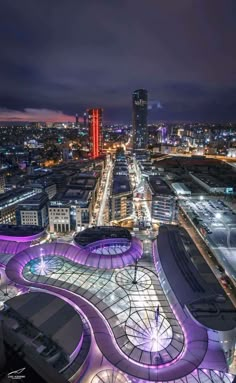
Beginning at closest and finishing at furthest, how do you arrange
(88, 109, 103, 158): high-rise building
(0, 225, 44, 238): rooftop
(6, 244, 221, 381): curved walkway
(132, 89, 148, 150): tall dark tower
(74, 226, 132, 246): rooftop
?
(6, 244, 221, 381): curved walkway → (74, 226, 132, 246): rooftop → (0, 225, 44, 238): rooftop → (88, 109, 103, 158): high-rise building → (132, 89, 148, 150): tall dark tower

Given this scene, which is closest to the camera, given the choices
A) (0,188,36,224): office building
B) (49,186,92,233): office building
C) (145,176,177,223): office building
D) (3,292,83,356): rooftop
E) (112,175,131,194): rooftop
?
(3,292,83,356): rooftop

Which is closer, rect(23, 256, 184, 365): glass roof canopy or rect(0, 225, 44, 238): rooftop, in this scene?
rect(23, 256, 184, 365): glass roof canopy

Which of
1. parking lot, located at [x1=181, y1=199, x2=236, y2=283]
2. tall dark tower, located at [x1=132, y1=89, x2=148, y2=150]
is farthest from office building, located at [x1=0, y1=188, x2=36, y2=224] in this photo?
tall dark tower, located at [x1=132, y1=89, x2=148, y2=150]

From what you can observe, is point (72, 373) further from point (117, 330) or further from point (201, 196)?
point (201, 196)

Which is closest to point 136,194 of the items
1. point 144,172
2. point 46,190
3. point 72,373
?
point 144,172

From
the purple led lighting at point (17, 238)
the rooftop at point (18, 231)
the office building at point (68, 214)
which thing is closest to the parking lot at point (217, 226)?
the office building at point (68, 214)

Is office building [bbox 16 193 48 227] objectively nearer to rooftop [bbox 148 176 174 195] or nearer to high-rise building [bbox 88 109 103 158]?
rooftop [bbox 148 176 174 195]
